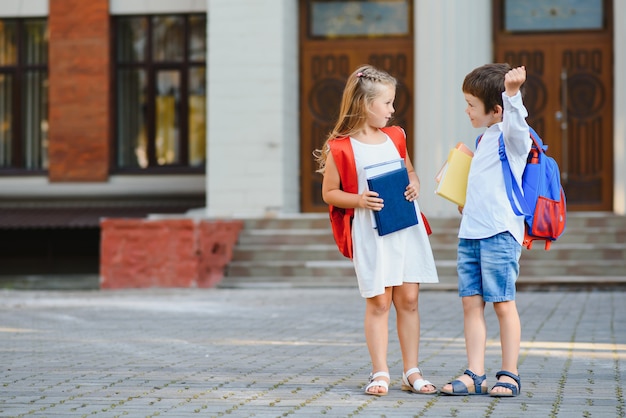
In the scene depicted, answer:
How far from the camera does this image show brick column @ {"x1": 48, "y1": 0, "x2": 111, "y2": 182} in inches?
819

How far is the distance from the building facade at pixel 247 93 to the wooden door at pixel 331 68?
22 mm

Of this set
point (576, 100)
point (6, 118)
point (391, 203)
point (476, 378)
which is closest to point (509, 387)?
point (476, 378)

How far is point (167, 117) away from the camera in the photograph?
2112 cm

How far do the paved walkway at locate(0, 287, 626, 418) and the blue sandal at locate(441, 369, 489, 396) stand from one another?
0.09 meters

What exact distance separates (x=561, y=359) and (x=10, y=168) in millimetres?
15574

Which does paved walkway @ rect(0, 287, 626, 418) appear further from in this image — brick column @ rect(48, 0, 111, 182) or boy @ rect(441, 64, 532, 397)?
brick column @ rect(48, 0, 111, 182)

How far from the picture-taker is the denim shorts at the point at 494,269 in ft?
19.7

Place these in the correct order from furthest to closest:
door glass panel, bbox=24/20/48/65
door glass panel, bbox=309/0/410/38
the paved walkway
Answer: door glass panel, bbox=24/20/48/65 < door glass panel, bbox=309/0/410/38 < the paved walkway

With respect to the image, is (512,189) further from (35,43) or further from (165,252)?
(35,43)

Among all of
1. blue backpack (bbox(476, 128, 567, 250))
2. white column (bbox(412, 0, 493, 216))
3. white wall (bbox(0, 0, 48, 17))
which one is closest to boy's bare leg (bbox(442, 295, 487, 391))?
blue backpack (bbox(476, 128, 567, 250))

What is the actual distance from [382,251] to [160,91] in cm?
1545

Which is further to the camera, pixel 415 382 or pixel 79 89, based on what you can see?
pixel 79 89

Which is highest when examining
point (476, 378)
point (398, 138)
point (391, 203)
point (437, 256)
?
point (398, 138)

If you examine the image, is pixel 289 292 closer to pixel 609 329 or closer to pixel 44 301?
pixel 44 301
